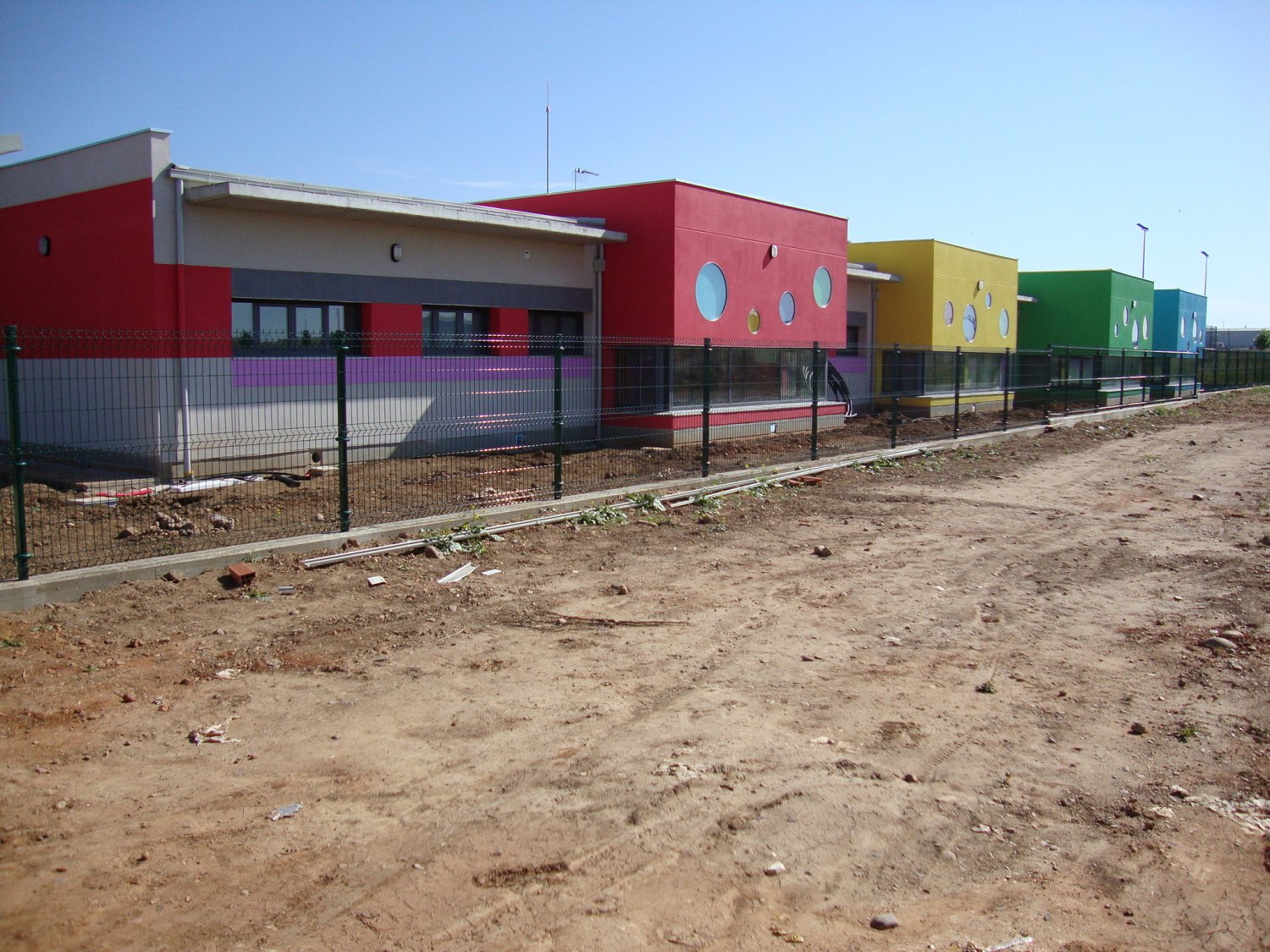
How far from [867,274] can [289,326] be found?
17639 mm

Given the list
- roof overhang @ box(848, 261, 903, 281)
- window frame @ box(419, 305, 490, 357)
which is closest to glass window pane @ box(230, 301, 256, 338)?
window frame @ box(419, 305, 490, 357)

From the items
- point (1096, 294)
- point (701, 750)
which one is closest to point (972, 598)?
point (701, 750)

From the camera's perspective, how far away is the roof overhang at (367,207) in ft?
46.4

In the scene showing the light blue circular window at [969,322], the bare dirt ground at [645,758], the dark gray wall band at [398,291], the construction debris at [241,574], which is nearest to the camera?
the bare dirt ground at [645,758]

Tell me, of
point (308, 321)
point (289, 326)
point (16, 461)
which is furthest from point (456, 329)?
point (16, 461)

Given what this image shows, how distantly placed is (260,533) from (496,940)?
7.42 metres

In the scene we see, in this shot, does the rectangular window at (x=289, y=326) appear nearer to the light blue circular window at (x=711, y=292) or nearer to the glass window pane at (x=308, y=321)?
the glass window pane at (x=308, y=321)

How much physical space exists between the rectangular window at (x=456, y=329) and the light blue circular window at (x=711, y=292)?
448cm

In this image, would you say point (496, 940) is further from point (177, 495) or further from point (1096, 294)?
point (1096, 294)

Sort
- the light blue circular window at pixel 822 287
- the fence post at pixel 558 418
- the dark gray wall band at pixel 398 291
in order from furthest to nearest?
the light blue circular window at pixel 822 287, the dark gray wall band at pixel 398 291, the fence post at pixel 558 418

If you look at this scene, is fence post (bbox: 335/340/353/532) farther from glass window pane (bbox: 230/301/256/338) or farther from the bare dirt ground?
glass window pane (bbox: 230/301/256/338)

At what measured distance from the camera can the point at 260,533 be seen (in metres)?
Answer: 10.2

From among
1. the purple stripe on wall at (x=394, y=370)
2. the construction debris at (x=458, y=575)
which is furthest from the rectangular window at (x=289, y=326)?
the construction debris at (x=458, y=575)

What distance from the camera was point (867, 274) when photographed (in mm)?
28484
